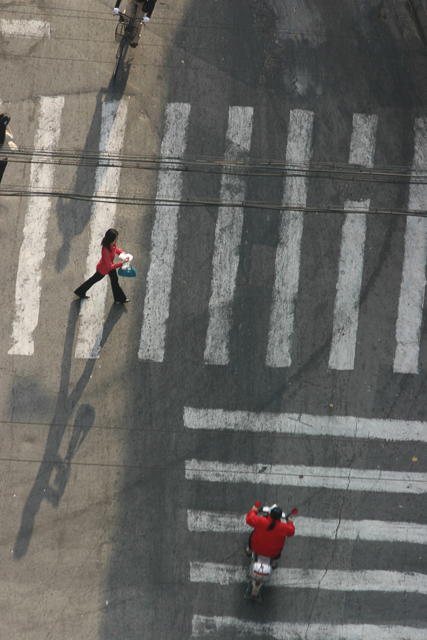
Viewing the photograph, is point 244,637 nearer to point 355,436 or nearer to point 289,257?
point 355,436

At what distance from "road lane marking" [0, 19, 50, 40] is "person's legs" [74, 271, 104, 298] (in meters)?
5.29

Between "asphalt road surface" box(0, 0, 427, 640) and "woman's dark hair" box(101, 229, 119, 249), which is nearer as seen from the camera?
"woman's dark hair" box(101, 229, 119, 249)

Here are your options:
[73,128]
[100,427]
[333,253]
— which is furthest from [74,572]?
[73,128]

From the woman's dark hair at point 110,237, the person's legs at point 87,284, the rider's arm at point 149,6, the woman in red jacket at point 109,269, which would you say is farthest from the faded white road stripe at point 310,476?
the rider's arm at point 149,6

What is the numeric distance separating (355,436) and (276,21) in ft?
28.3

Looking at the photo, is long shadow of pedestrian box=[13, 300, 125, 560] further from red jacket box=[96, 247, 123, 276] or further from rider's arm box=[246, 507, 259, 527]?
rider's arm box=[246, 507, 259, 527]

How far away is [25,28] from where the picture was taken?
10.2 m

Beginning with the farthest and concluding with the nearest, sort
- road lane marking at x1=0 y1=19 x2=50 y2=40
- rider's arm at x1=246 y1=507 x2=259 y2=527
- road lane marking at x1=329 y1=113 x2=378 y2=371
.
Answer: road lane marking at x1=0 y1=19 x2=50 y2=40 < road lane marking at x1=329 y1=113 x2=378 y2=371 < rider's arm at x1=246 y1=507 x2=259 y2=527

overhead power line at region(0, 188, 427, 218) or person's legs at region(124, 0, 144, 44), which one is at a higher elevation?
person's legs at region(124, 0, 144, 44)

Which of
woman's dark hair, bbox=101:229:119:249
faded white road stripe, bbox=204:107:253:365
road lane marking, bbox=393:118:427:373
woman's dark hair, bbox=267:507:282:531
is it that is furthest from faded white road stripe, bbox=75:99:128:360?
road lane marking, bbox=393:118:427:373

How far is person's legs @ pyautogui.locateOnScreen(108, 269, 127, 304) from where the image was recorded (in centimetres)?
906

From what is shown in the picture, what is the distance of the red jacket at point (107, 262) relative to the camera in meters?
8.62

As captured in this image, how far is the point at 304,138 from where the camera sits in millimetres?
10148

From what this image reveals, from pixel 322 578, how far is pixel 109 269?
683 cm
